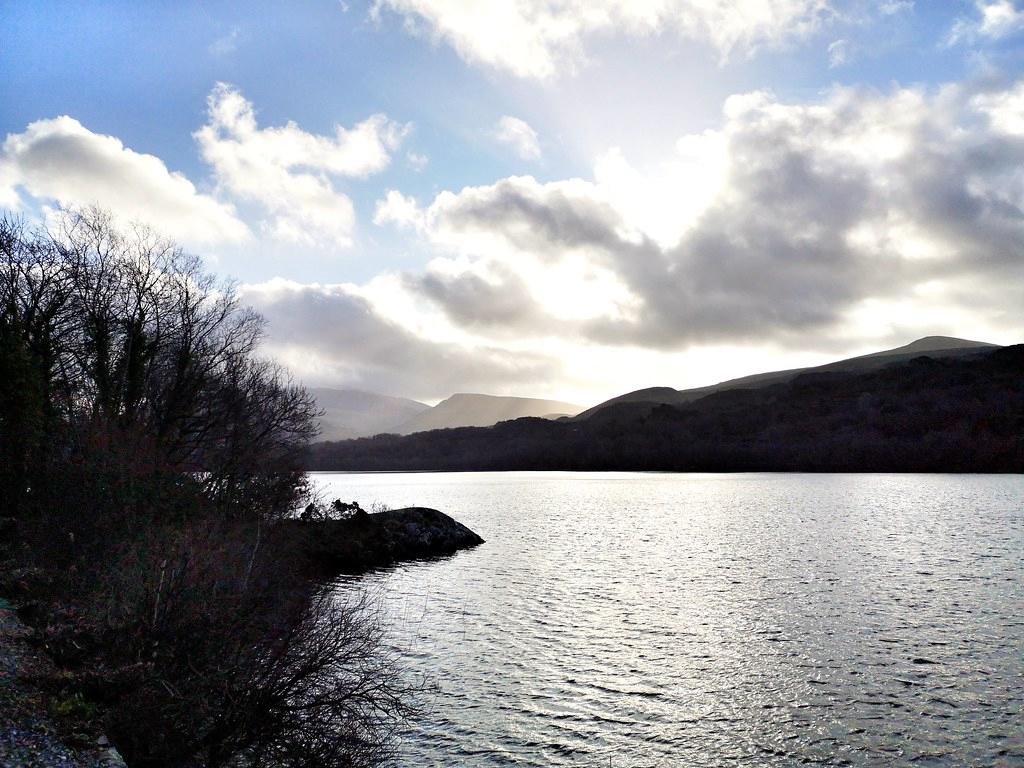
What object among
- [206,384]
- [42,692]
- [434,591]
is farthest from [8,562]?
[206,384]

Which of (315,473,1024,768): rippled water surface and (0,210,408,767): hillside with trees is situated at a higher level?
(0,210,408,767): hillside with trees

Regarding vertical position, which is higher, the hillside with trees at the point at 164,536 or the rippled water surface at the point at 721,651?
the hillside with trees at the point at 164,536

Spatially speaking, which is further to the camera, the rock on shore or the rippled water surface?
the rock on shore

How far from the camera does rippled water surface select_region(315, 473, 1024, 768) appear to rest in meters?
15.8

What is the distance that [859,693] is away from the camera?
18625 mm

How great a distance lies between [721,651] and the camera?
23.2 metres

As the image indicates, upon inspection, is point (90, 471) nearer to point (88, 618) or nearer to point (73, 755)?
point (88, 618)

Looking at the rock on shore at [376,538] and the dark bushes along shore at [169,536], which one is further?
the rock on shore at [376,538]

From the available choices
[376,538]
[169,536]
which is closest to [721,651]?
[169,536]

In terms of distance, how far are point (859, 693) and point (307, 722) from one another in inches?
618

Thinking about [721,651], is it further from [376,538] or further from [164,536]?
[376,538]

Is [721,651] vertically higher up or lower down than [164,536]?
lower down

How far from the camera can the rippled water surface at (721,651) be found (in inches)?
621

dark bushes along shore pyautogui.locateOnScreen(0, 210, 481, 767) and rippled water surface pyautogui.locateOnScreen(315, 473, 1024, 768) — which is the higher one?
dark bushes along shore pyautogui.locateOnScreen(0, 210, 481, 767)
